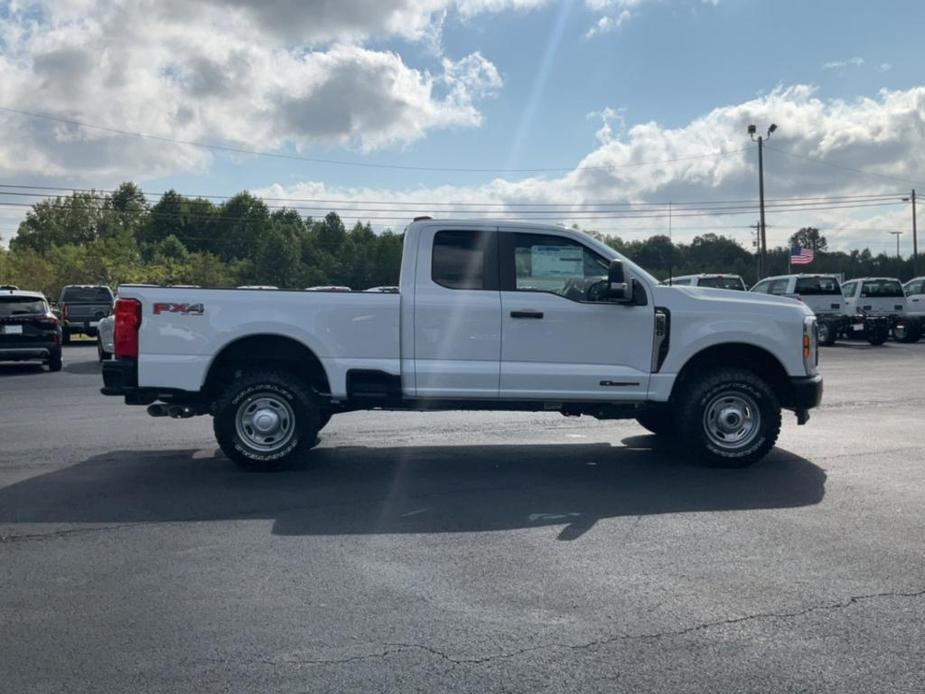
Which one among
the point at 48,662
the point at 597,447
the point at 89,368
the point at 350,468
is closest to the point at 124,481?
the point at 350,468

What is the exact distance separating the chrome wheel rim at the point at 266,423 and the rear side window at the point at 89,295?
22.2 metres

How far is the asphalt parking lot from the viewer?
386 centimetres

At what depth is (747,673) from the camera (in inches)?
149

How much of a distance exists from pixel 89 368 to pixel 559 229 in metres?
14.5

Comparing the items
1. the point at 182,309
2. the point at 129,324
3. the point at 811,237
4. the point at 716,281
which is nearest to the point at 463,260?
the point at 182,309

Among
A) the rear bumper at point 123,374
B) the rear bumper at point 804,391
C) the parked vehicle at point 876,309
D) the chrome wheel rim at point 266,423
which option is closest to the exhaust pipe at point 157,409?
the rear bumper at point 123,374

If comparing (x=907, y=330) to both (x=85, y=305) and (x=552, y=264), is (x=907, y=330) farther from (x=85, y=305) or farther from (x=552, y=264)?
(x=85, y=305)

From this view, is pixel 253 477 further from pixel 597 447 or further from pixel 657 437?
pixel 657 437

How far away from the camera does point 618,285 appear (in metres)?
7.83

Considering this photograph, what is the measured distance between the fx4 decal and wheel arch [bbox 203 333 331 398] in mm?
388

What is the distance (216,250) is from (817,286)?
7216 centimetres

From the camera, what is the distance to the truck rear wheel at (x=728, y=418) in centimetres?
823

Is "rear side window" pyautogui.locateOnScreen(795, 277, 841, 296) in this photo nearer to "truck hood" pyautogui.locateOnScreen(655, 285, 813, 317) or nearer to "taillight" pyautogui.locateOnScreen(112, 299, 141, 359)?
"truck hood" pyautogui.locateOnScreen(655, 285, 813, 317)

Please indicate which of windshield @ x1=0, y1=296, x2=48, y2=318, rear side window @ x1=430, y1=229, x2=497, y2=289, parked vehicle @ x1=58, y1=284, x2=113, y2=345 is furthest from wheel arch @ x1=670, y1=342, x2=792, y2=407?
parked vehicle @ x1=58, y1=284, x2=113, y2=345
